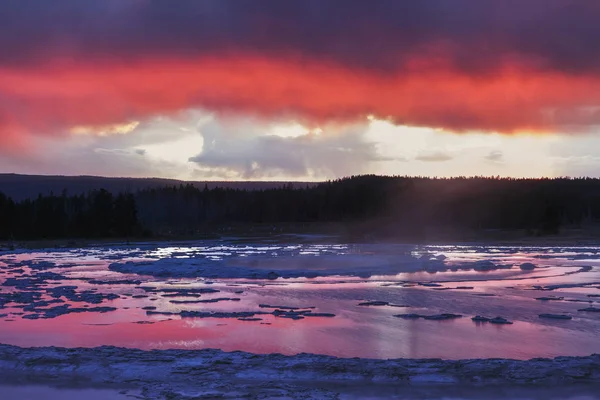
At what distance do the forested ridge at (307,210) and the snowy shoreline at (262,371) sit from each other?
45.9 m

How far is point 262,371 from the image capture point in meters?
8.80

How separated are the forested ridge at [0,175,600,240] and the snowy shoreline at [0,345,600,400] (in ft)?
151

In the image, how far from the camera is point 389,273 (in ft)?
73.5

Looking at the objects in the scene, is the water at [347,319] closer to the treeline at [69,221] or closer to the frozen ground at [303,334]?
the frozen ground at [303,334]

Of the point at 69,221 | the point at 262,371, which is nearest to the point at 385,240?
the point at 69,221

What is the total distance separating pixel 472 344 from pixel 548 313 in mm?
3608

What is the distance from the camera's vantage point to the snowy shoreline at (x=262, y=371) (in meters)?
8.22

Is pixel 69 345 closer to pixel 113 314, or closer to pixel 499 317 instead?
pixel 113 314

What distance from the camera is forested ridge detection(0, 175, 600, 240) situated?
5702 centimetres

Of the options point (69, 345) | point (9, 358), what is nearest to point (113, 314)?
point (69, 345)

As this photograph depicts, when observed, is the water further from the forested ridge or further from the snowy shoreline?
the forested ridge

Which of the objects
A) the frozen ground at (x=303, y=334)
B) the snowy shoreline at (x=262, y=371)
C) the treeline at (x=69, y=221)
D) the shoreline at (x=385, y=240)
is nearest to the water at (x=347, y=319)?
the frozen ground at (x=303, y=334)

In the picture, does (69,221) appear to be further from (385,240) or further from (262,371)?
(262,371)

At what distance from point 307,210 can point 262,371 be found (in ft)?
259
